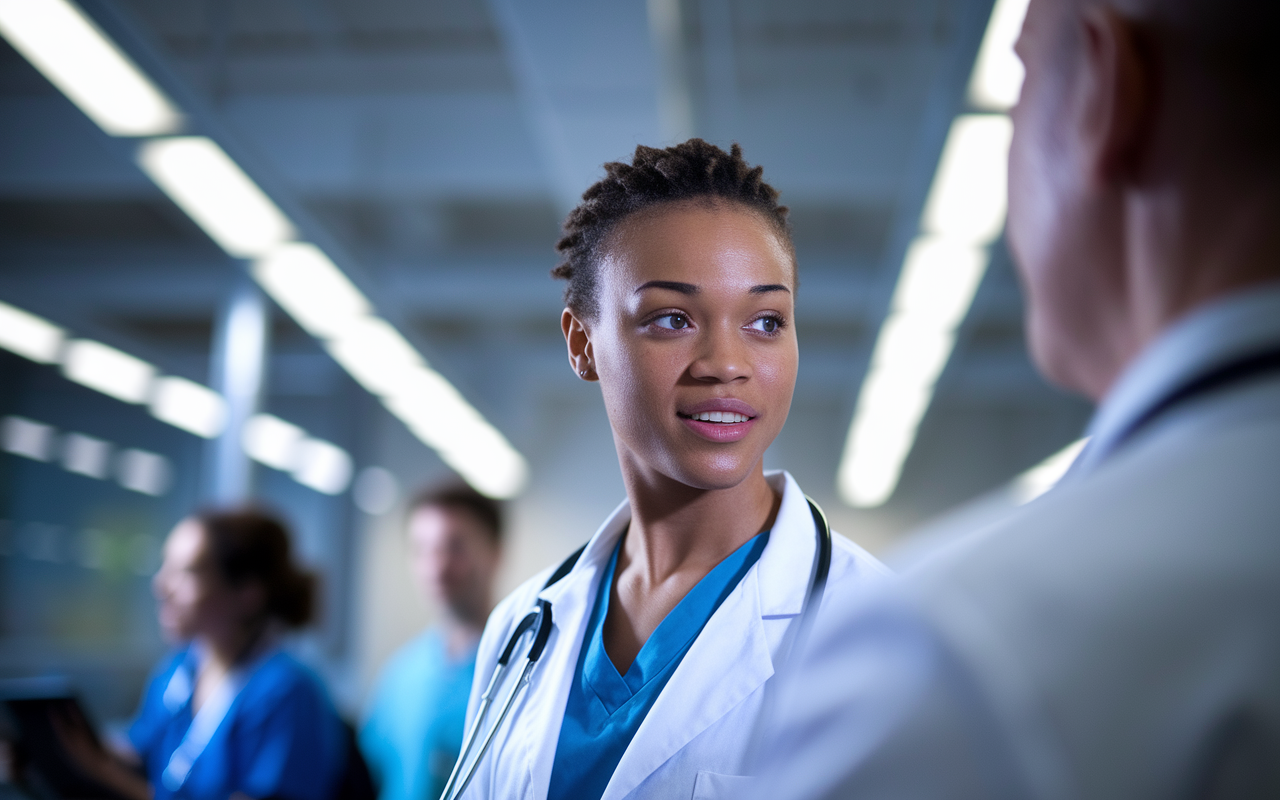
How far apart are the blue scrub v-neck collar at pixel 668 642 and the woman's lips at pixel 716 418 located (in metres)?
0.18

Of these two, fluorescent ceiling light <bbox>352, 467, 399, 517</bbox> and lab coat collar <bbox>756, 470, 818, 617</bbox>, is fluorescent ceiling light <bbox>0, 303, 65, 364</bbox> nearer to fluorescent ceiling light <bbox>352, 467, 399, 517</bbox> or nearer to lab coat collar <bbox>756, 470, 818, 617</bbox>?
lab coat collar <bbox>756, 470, 818, 617</bbox>

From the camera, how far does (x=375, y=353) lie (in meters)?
4.51

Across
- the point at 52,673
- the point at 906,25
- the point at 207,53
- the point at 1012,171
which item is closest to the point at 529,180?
the point at 207,53

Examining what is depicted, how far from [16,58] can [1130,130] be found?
4912mm

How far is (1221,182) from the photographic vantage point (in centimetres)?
44

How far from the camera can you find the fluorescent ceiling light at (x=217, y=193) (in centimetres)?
249

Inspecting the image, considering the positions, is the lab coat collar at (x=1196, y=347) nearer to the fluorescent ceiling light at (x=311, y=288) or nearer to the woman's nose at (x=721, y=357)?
the woman's nose at (x=721, y=357)

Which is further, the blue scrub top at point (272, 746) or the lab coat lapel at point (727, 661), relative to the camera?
the blue scrub top at point (272, 746)

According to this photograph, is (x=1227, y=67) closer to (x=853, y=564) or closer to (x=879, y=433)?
(x=853, y=564)

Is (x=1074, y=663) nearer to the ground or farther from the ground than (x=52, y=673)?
farther from the ground

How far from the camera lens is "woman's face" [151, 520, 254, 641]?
2.78 m

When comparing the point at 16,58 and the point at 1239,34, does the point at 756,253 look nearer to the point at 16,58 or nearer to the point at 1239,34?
the point at 1239,34

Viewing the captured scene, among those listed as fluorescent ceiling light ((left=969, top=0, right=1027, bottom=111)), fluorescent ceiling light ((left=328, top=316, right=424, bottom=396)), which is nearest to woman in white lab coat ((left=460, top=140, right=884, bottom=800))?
fluorescent ceiling light ((left=969, top=0, right=1027, bottom=111))

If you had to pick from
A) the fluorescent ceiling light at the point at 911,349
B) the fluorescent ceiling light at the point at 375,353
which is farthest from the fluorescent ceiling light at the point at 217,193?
the fluorescent ceiling light at the point at 911,349
